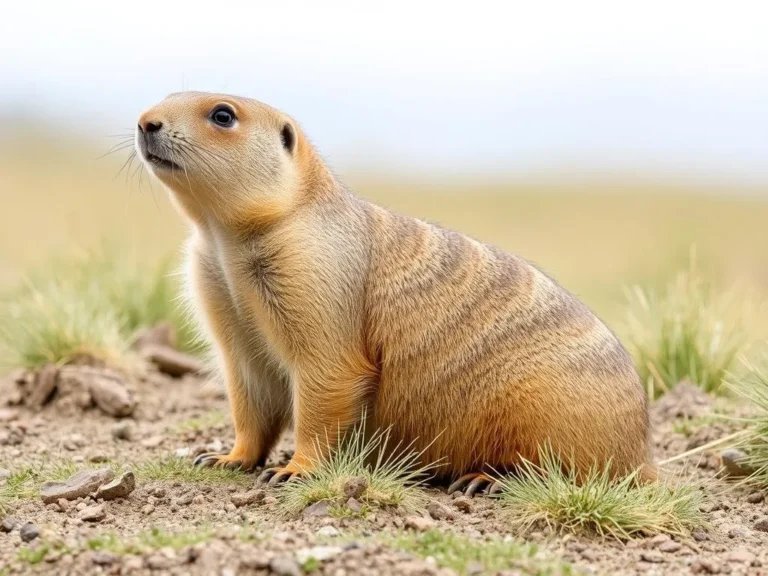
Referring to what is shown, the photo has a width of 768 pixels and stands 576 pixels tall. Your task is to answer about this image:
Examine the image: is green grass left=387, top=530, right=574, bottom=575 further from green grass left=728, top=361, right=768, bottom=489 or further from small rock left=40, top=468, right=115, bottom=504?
green grass left=728, top=361, right=768, bottom=489

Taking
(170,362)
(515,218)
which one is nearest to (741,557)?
(170,362)

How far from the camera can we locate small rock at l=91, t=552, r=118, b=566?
486 cm

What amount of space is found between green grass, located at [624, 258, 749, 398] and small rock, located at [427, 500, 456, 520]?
4.44 metres

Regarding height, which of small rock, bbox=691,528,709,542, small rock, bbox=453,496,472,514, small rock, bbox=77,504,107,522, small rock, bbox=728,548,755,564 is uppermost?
small rock, bbox=728,548,755,564

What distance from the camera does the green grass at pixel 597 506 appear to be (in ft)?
19.4

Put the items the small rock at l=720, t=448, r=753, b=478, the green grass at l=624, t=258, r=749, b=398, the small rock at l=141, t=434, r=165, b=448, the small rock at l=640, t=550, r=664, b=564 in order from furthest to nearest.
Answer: the green grass at l=624, t=258, r=749, b=398
the small rock at l=141, t=434, r=165, b=448
the small rock at l=720, t=448, r=753, b=478
the small rock at l=640, t=550, r=664, b=564

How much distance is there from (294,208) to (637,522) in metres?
2.80

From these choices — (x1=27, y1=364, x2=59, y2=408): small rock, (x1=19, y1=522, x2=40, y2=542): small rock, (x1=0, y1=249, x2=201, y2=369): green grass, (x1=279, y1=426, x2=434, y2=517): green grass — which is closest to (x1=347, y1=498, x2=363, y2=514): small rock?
(x1=279, y1=426, x2=434, y2=517): green grass

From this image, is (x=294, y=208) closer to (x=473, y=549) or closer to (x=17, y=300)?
(x=473, y=549)

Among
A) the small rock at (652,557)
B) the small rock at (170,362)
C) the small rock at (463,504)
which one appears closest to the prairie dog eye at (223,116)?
the small rock at (463,504)

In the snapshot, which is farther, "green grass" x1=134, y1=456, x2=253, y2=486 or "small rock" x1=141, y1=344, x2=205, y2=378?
"small rock" x1=141, y1=344, x2=205, y2=378

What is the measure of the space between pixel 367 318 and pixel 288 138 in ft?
4.19

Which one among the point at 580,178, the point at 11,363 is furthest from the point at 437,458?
the point at 580,178

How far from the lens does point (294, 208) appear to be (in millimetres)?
6539
